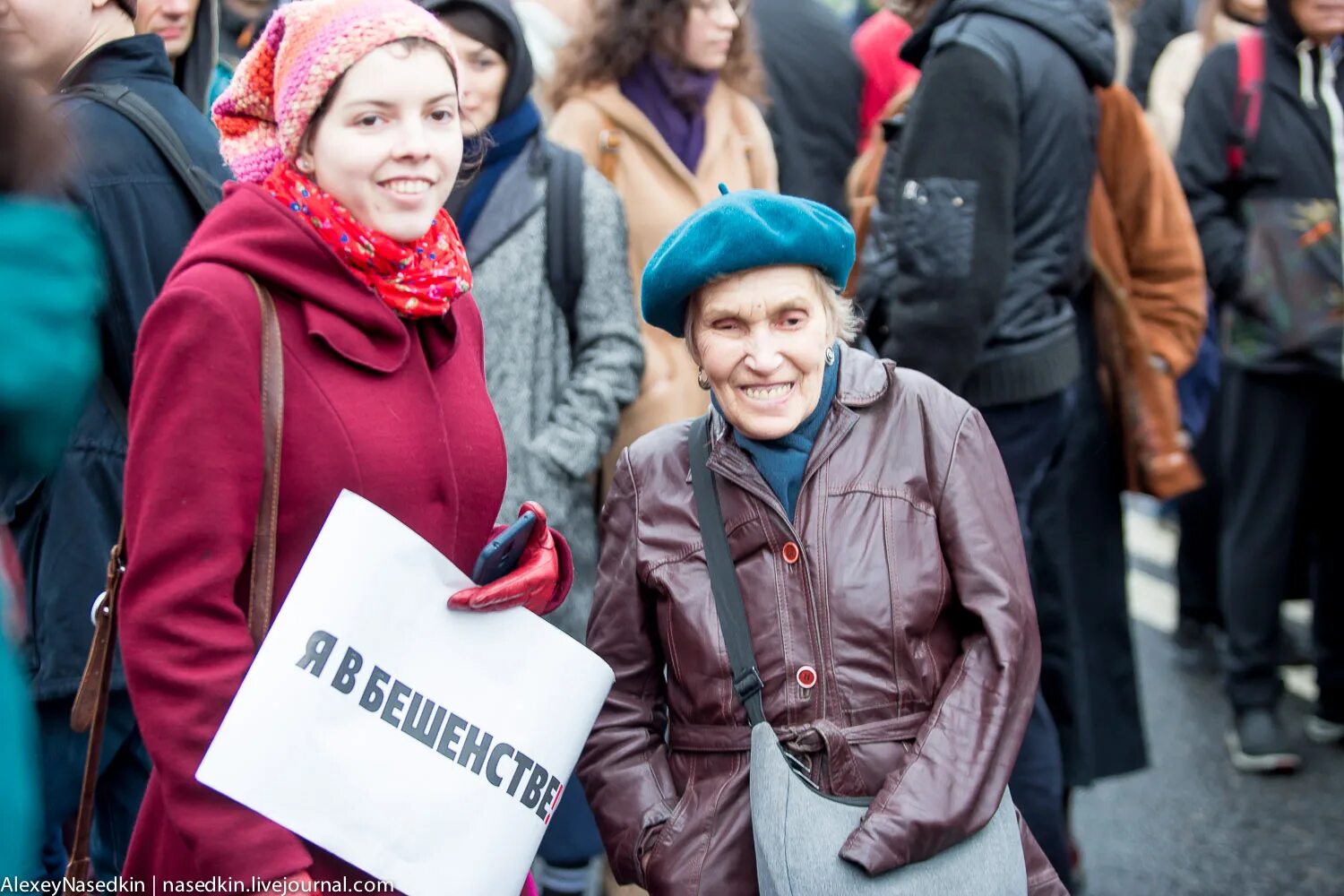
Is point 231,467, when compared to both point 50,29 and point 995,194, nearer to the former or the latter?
point 50,29

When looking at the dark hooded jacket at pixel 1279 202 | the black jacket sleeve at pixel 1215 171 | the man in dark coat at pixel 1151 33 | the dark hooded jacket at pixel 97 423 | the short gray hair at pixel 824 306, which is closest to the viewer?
the short gray hair at pixel 824 306

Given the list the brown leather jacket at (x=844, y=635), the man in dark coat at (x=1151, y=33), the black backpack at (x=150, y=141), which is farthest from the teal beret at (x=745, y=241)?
the man in dark coat at (x=1151, y=33)

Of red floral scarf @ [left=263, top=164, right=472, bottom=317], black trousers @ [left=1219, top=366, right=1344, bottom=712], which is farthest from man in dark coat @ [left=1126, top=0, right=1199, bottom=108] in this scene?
red floral scarf @ [left=263, top=164, right=472, bottom=317]

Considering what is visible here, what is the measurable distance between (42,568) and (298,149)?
981 mm

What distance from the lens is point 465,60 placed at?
3.76 meters

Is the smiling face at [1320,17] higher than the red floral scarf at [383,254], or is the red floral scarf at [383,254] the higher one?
the red floral scarf at [383,254]

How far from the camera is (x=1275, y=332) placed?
16.4 feet

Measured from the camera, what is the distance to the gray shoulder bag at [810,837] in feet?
7.31

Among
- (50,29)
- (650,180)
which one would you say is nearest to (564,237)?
(650,180)

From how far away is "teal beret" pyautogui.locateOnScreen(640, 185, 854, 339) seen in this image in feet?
7.92

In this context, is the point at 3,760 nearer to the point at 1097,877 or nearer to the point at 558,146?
the point at 558,146

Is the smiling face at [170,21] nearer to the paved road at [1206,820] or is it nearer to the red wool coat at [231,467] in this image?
the red wool coat at [231,467]

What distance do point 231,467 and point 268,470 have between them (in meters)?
0.07

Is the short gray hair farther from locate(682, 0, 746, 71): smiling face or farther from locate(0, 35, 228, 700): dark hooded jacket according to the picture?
locate(682, 0, 746, 71): smiling face
